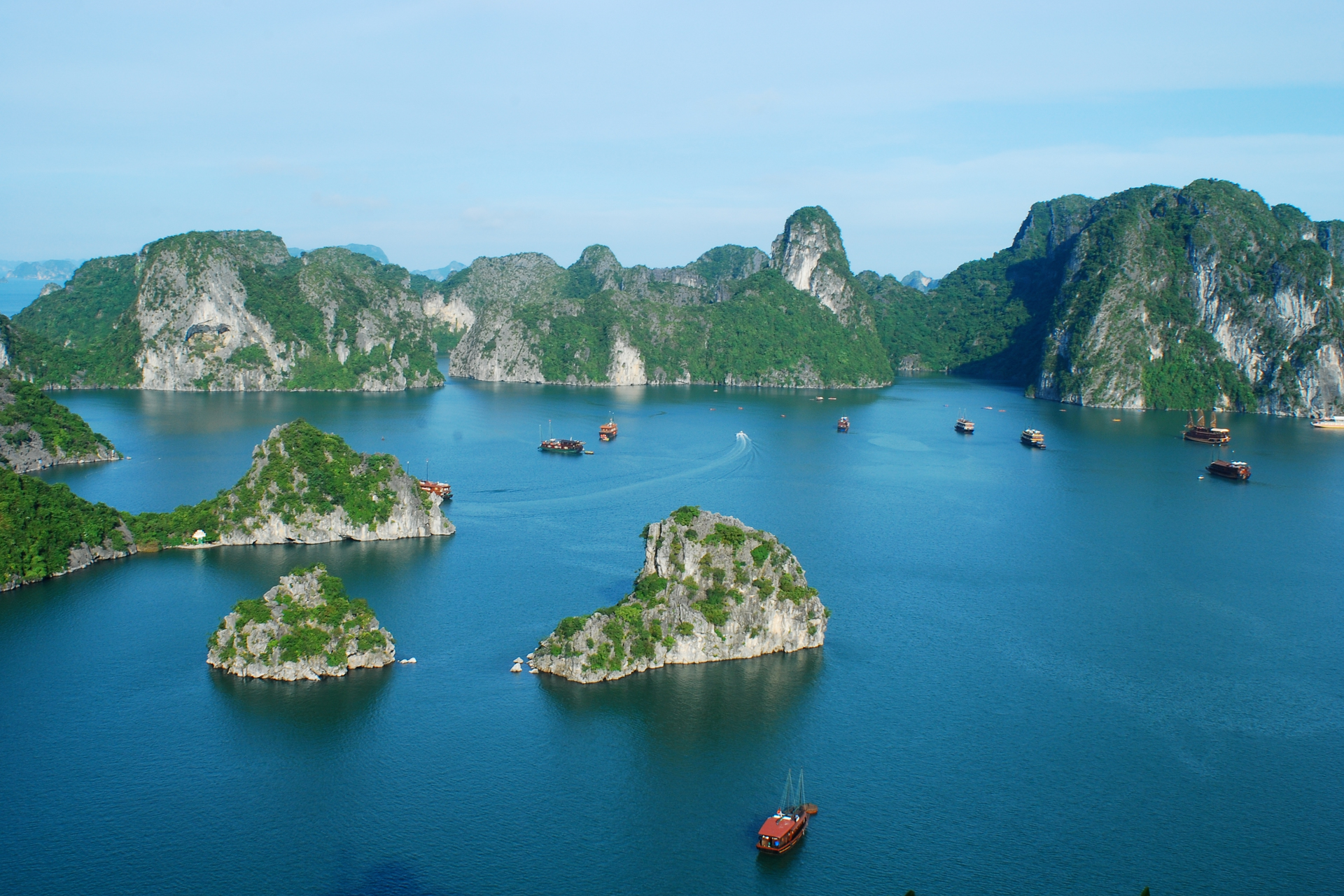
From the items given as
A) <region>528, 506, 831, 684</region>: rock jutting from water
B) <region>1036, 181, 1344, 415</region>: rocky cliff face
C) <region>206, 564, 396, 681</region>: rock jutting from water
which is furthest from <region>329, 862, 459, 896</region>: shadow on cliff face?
<region>1036, 181, 1344, 415</region>: rocky cliff face

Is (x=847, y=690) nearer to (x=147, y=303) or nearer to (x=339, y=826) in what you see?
(x=339, y=826)

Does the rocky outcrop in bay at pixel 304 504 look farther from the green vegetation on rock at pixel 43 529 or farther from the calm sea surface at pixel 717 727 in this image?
the green vegetation on rock at pixel 43 529

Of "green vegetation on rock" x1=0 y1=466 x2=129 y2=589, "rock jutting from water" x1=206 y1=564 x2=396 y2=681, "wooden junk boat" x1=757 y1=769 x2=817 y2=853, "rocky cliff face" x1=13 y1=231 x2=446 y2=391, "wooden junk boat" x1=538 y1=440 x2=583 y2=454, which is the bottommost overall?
"wooden junk boat" x1=757 y1=769 x2=817 y2=853

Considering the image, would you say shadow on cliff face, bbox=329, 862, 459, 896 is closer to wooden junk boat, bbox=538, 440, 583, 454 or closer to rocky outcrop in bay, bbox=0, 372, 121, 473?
rocky outcrop in bay, bbox=0, 372, 121, 473

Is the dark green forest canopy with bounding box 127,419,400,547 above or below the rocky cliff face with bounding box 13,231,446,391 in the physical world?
below

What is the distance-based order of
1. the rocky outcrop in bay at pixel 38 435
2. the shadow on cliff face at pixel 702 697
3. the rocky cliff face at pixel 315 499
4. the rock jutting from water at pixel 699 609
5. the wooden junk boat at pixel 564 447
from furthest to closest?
the wooden junk boat at pixel 564 447, the rocky outcrop in bay at pixel 38 435, the rocky cliff face at pixel 315 499, the rock jutting from water at pixel 699 609, the shadow on cliff face at pixel 702 697

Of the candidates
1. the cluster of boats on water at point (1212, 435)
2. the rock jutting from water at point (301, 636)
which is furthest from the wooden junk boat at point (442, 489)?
the cluster of boats on water at point (1212, 435)
